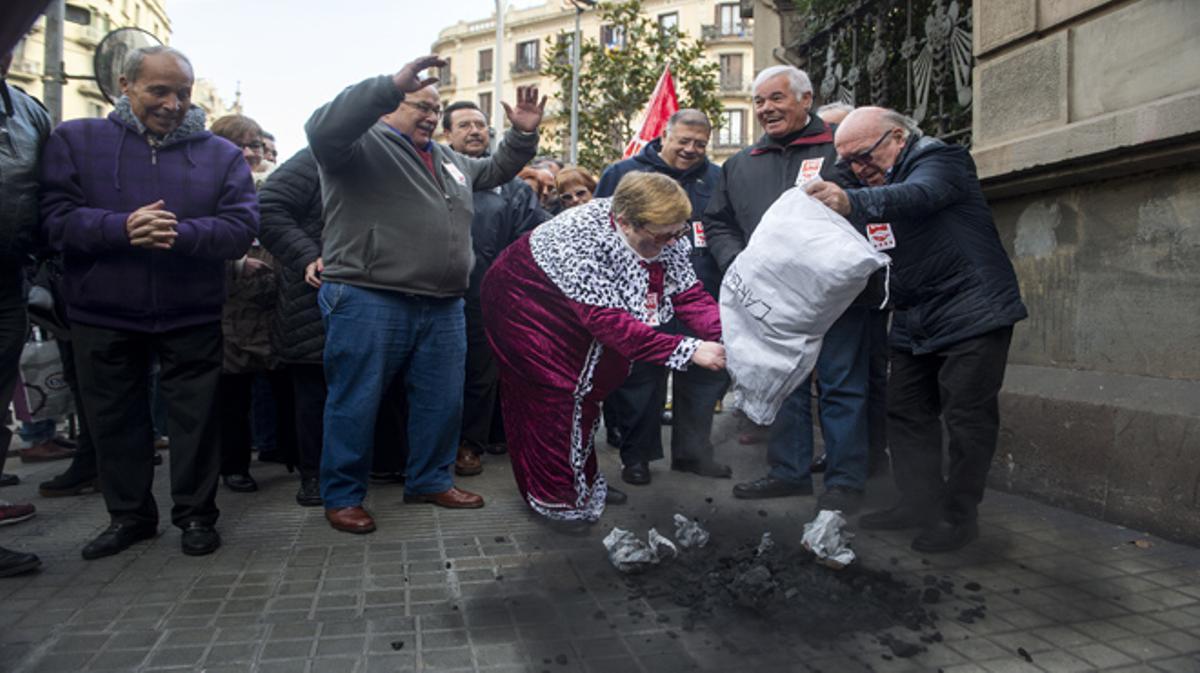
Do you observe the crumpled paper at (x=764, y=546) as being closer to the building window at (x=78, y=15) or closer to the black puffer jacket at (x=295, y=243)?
the black puffer jacket at (x=295, y=243)

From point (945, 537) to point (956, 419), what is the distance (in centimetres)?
50

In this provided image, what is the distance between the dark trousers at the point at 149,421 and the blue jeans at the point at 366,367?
0.50 metres

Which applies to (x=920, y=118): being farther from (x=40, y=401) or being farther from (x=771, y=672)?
(x=40, y=401)

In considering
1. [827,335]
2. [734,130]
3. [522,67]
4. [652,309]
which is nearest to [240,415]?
[652,309]

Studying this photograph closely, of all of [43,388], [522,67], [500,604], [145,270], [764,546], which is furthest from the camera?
[522,67]

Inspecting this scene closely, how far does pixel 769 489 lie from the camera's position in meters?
4.47

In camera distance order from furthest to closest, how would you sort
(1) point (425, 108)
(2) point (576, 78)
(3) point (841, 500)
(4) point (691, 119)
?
(2) point (576, 78)
(4) point (691, 119)
(3) point (841, 500)
(1) point (425, 108)

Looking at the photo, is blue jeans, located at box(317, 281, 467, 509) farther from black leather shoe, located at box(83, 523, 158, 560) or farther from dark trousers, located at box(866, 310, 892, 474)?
dark trousers, located at box(866, 310, 892, 474)

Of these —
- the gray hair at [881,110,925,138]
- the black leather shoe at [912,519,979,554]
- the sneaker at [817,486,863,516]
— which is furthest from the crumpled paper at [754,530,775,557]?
the gray hair at [881,110,925,138]

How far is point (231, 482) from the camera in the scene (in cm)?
475

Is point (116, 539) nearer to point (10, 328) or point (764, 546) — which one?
point (10, 328)

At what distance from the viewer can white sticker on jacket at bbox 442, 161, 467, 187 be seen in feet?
13.9

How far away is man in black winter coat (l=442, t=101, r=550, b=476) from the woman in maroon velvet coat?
4.10 ft

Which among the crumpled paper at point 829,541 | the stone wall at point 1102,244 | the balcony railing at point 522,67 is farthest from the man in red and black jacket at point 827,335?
the balcony railing at point 522,67
